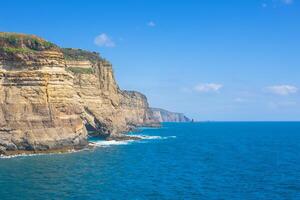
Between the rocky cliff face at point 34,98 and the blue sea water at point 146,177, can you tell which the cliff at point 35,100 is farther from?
the blue sea water at point 146,177

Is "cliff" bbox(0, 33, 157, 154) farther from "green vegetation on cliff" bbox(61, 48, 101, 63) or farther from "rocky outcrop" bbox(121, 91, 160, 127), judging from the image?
"rocky outcrop" bbox(121, 91, 160, 127)

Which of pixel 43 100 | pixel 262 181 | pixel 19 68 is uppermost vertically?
pixel 19 68

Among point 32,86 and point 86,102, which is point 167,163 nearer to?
point 32,86

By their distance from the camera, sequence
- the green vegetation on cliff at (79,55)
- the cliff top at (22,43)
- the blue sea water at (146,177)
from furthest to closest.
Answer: the green vegetation on cliff at (79,55), the cliff top at (22,43), the blue sea water at (146,177)

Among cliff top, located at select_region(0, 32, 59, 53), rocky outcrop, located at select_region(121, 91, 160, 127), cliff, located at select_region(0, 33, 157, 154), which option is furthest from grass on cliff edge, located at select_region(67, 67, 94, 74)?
rocky outcrop, located at select_region(121, 91, 160, 127)

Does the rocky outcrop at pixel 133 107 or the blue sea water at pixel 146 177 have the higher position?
the rocky outcrop at pixel 133 107

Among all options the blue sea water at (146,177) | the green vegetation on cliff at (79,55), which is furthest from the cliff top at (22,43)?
the green vegetation on cliff at (79,55)

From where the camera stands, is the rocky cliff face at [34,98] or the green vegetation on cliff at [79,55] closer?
the rocky cliff face at [34,98]

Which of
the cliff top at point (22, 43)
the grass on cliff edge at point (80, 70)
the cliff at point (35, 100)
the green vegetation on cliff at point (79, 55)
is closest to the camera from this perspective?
the cliff at point (35, 100)

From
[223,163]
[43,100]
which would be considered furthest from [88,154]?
[223,163]
